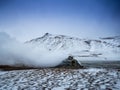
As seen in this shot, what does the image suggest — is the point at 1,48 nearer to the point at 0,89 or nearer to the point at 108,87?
the point at 0,89

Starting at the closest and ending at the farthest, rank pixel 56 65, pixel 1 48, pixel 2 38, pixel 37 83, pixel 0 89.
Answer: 1. pixel 0 89
2. pixel 37 83
3. pixel 56 65
4. pixel 1 48
5. pixel 2 38

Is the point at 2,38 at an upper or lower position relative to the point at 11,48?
upper

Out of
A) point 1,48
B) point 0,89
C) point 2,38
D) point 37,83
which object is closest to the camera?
point 0,89

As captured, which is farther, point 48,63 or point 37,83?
point 48,63

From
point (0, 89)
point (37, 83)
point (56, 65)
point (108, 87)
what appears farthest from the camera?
point (56, 65)

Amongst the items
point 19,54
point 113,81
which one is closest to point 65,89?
point 113,81

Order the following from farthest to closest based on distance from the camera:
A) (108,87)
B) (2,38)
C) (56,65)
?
(2,38), (56,65), (108,87)

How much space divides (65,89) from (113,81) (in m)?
3.31

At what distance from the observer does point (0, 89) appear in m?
9.18

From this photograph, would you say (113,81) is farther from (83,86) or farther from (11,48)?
(11,48)

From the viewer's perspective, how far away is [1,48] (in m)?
24.5

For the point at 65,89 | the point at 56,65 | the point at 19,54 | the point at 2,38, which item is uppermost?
the point at 2,38

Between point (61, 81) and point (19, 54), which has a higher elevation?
point (19, 54)


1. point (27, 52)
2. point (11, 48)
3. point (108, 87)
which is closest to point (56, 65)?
point (27, 52)
